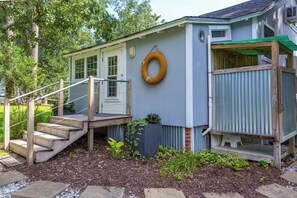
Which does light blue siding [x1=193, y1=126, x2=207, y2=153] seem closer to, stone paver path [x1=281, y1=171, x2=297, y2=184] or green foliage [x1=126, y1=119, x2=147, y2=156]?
green foliage [x1=126, y1=119, x2=147, y2=156]

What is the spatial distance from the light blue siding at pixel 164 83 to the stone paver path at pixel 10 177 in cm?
300

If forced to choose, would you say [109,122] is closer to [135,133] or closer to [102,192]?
[135,133]

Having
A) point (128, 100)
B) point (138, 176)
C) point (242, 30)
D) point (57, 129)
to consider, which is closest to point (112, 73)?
point (128, 100)

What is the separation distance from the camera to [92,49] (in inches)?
286

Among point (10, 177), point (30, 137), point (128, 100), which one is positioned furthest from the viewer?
point (128, 100)

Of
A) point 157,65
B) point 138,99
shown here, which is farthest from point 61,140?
point 157,65

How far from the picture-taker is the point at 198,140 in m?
4.98

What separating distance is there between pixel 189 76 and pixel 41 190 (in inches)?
134

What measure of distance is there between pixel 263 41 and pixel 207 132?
2.26 m

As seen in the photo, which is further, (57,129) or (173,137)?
(173,137)

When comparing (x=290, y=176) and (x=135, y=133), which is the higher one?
(x=135, y=133)

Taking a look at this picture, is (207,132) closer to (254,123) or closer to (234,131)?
(234,131)

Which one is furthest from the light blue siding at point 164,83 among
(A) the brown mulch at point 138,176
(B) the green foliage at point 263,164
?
(B) the green foliage at point 263,164

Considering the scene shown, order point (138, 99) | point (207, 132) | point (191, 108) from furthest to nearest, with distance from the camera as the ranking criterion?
point (138, 99) < point (207, 132) < point (191, 108)
